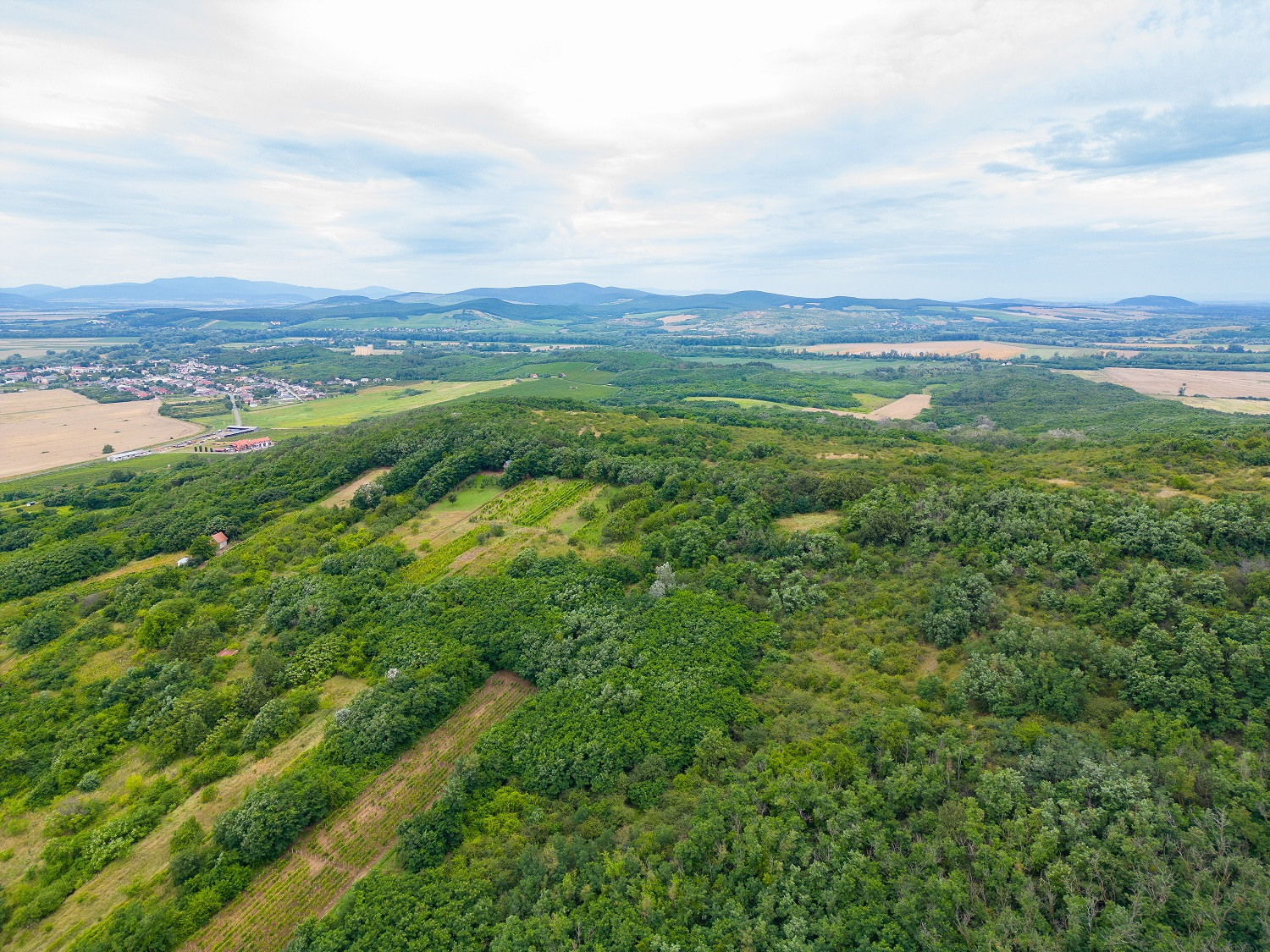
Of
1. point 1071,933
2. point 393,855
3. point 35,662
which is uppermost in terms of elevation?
point 1071,933

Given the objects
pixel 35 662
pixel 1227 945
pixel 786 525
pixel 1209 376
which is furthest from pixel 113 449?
pixel 1209 376

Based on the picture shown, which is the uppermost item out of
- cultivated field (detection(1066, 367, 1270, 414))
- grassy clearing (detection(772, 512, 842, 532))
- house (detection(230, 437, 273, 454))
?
cultivated field (detection(1066, 367, 1270, 414))

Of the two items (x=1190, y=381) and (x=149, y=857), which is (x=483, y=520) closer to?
(x=149, y=857)

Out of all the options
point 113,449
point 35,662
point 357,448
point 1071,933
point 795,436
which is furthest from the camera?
point 113,449

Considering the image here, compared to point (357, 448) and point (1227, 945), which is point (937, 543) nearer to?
point (1227, 945)

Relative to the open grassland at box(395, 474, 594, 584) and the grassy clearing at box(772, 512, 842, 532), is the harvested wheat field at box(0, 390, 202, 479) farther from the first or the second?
the grassy clearing at box(772, 512, 842, 532)

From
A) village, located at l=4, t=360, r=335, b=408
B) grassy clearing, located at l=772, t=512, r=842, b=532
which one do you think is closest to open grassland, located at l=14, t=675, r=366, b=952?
grassy clearing, located at l=772, t=512, r=842, b=532
